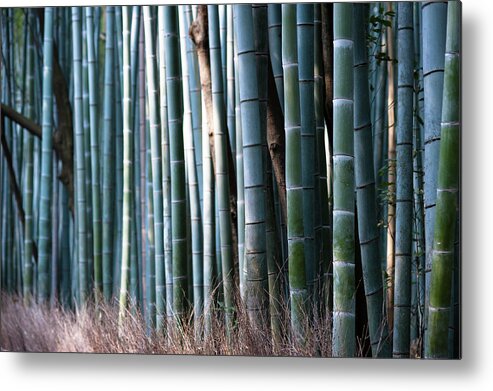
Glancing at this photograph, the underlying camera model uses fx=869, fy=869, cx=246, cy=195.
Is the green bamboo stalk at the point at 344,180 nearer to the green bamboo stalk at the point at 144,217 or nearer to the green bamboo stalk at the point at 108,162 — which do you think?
the green bamboo stalk at the point at 144,217

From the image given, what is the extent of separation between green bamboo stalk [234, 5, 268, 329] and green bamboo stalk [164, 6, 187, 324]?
225 millimetres

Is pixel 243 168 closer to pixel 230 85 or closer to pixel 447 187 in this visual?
pixel 230 85

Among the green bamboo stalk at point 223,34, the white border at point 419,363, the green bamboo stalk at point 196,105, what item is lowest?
the white border at point 419,363

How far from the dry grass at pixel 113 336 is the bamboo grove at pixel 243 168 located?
0.08 ft

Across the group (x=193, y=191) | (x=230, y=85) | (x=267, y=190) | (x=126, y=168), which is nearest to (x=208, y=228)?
(x=193, y=191)

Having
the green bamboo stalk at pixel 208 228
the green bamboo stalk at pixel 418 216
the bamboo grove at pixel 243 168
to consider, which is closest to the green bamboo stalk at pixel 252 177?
the bamboo grove at pixel 243 168

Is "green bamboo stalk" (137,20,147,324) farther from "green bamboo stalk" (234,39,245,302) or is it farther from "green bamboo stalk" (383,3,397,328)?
"green bamboo stalk" (383,3,397,328)

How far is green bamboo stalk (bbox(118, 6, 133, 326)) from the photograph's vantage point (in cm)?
289

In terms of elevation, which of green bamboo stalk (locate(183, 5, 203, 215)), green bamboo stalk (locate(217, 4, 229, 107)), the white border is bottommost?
the white border

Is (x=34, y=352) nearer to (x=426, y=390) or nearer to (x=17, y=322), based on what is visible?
(x=17, y=322)

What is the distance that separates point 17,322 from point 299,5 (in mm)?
1396

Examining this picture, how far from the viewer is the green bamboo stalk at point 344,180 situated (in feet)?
8.62


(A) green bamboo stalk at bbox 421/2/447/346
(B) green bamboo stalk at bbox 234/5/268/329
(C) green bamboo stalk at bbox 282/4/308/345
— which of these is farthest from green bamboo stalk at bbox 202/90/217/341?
(A) green bamboo stalk at bbox 421/2/447/346

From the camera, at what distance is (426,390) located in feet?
8.81
